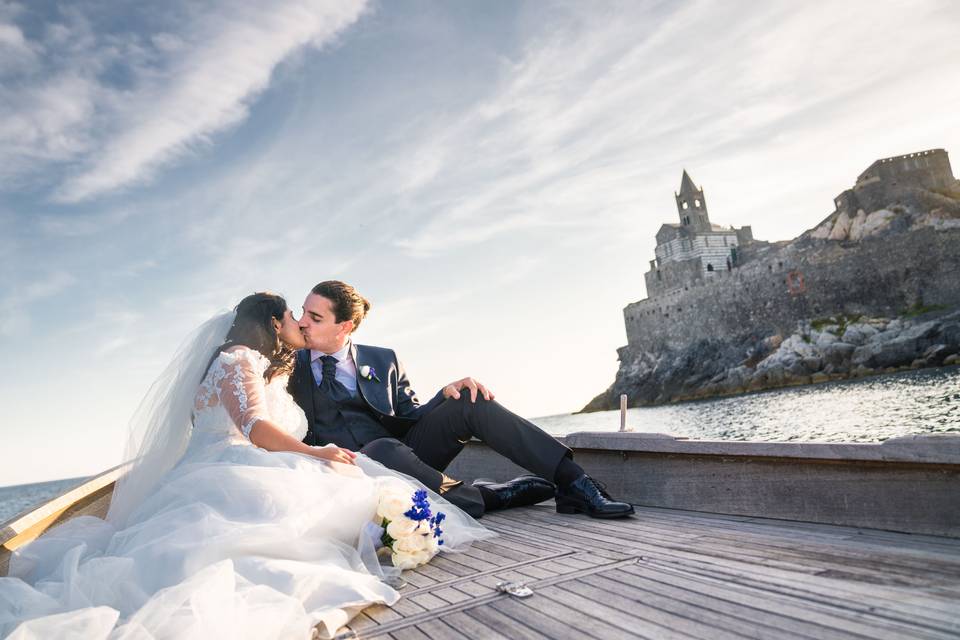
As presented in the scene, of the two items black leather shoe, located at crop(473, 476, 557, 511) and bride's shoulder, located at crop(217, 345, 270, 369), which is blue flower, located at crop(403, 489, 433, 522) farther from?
black leather shoe, located at crop(473, 476, 557, 511)

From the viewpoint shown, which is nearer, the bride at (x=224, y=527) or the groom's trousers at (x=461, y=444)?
the bride at (x=224, y=527)

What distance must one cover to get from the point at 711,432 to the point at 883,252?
1962cm

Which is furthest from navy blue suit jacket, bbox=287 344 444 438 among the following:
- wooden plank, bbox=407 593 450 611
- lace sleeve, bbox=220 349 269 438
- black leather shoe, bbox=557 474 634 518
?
wooden plank, bbox=407 593 450 611

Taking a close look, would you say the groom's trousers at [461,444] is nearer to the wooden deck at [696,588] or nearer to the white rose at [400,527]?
the wooden deck at [696,588]

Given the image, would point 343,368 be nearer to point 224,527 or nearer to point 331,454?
point 331,454

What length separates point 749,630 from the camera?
1.62 m

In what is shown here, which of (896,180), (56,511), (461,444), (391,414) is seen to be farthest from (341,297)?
(896,180)

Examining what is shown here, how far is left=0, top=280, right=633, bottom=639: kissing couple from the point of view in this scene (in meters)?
1.95

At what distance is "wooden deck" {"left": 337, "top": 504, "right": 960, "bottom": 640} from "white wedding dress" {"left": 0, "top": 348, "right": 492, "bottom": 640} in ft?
0.69

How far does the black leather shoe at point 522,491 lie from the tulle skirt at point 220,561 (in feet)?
3.66

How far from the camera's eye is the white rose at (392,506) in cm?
270

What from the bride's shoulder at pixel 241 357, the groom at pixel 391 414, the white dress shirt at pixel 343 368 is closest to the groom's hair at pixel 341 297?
the groom at pixel 391 414

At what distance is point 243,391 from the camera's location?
3.07m

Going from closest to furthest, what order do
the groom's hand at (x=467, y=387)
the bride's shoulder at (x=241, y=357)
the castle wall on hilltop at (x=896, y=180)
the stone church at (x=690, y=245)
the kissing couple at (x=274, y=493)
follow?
the kissing couple at (x=274, y=493), the bride's shoulder at (x=241, y=357), the groom's hand at (x=467, y=387), the castle wall on hilltop at (x=896, y=180), the stone church at (x=690, y=245)
